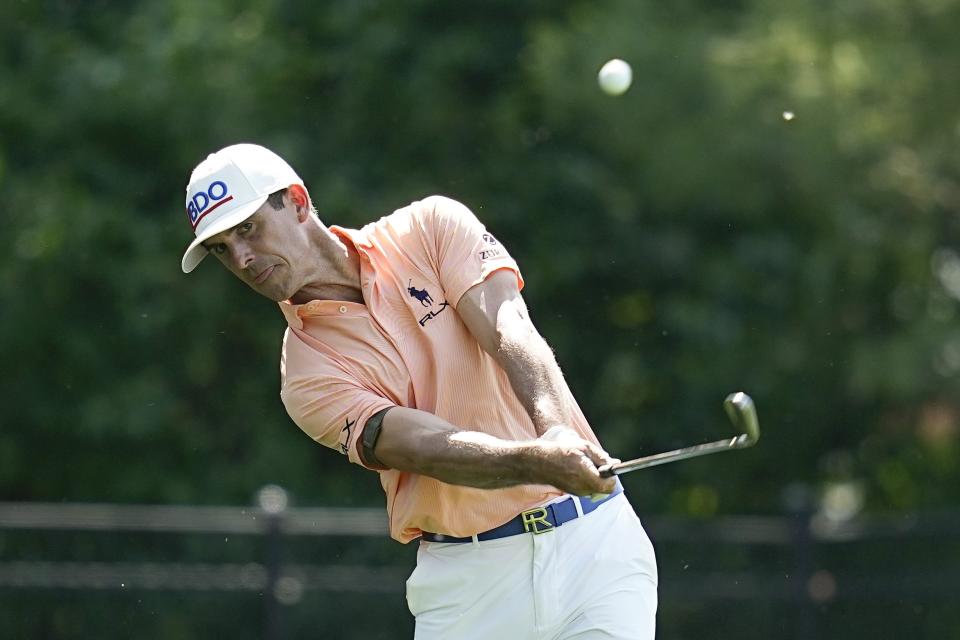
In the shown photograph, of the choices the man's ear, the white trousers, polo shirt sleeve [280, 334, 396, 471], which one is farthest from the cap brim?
the white trousers

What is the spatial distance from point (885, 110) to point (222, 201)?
8.09 meters

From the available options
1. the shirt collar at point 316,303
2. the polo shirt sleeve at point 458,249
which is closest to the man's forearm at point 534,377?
the polo shirt sleeve at point 458,249

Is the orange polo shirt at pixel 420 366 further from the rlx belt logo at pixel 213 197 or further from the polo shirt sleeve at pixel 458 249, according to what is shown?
the rlx belt logo at pixel 213 197

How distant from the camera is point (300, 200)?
4.55 m

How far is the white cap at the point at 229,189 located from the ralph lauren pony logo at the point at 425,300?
46cm

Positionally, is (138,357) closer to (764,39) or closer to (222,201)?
(764,39)

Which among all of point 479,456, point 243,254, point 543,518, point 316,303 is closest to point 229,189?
point 243,254

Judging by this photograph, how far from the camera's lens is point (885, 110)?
1149 centimetres

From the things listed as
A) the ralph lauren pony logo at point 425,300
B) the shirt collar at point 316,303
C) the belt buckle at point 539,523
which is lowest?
the belt buckle at point 539,523

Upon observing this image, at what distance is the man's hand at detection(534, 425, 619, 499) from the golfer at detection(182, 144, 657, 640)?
30 centimetres

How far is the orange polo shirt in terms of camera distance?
4.34 meters

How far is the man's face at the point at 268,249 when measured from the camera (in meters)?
4.40

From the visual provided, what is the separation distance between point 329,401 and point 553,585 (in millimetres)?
794

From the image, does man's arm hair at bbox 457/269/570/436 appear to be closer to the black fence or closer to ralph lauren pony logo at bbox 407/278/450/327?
ralph lauren pony logo at bbox 407/278/450/327
